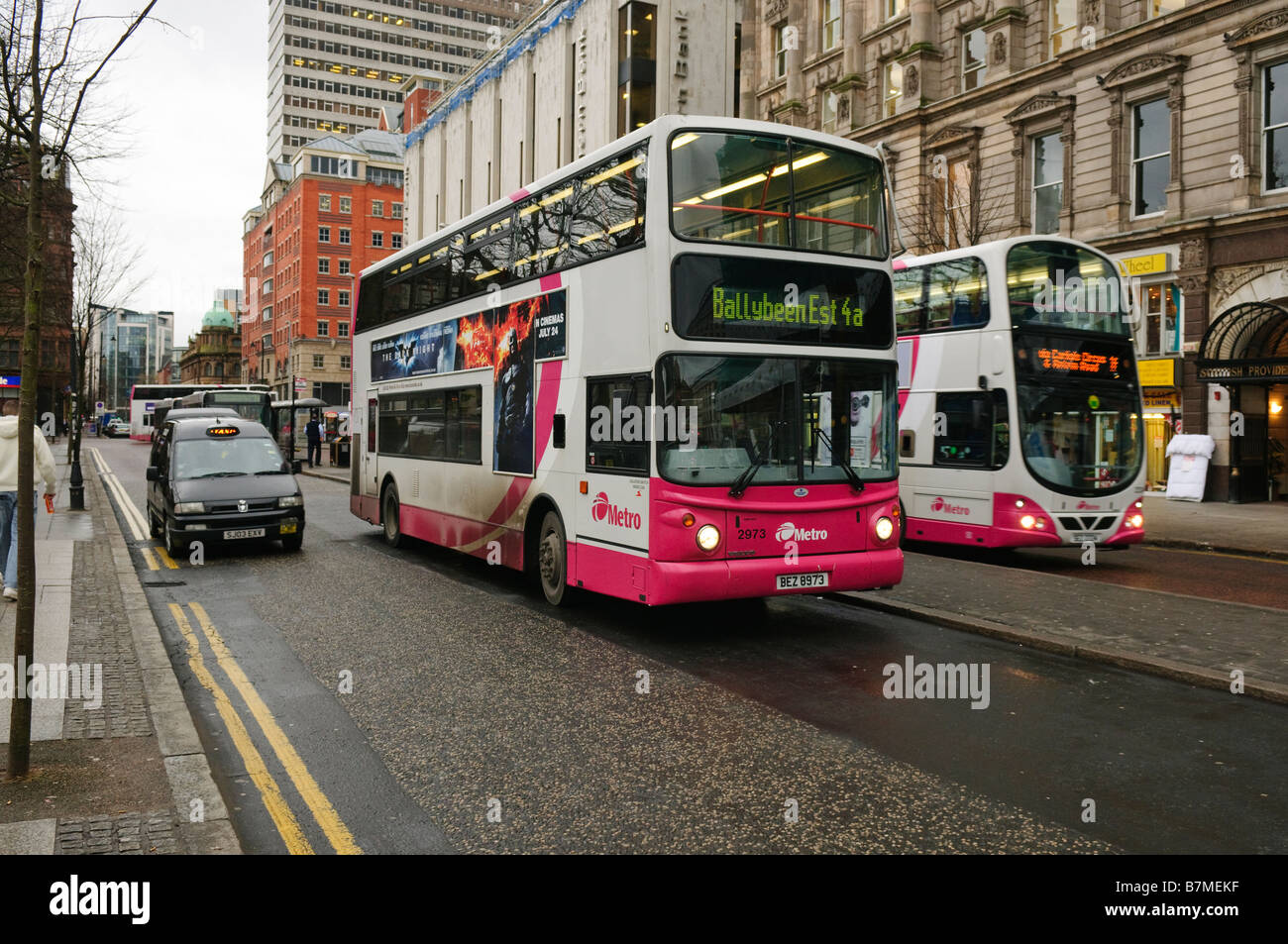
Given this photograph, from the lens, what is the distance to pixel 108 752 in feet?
17.3

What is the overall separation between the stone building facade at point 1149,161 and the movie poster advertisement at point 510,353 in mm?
17641

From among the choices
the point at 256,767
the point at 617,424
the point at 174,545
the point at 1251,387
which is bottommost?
the point at 256,767

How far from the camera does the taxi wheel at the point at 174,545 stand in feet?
44.7

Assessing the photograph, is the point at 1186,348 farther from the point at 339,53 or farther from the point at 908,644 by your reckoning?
the point at 339,53

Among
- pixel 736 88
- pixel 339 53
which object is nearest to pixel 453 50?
pixel 339 53

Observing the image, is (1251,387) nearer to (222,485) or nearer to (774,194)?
(774,194)

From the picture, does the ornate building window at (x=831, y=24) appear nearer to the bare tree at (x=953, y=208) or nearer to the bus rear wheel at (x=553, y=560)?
the bare tree at (x=953, y=208)

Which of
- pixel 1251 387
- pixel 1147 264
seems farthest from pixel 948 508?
pixel 1147 264

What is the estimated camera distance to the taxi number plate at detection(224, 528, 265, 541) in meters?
13.6

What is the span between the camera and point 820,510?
8.63m

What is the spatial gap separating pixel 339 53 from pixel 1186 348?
11576 centimetres

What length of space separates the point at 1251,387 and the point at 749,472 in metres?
19.8

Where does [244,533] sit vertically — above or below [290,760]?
above

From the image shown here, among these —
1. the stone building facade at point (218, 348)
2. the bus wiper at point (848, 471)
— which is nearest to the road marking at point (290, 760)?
the bus wiper at point (848, 471)
